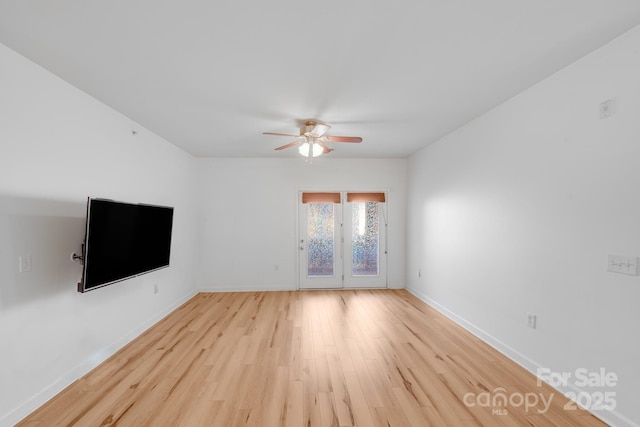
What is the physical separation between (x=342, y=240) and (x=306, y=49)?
4.11 metres

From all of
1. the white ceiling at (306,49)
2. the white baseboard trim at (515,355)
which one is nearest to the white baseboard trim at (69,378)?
the white ceiling at (306,49)

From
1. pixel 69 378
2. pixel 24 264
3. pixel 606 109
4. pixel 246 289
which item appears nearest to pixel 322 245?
pixel 246 289

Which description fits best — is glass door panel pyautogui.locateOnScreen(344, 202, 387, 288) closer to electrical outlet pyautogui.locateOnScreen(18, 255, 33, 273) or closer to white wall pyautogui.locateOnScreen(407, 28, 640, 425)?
white wall pyautogui.locateOnScreen(407, 28, 640, 425)

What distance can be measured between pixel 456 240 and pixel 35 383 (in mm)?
4608

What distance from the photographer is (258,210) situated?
552 cm

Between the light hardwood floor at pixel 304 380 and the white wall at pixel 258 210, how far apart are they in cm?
159

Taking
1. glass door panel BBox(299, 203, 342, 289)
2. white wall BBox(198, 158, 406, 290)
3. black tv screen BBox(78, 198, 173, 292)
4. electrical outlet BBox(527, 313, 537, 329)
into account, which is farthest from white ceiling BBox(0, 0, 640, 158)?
glass door panel BBox(299, 203, 342, 289)

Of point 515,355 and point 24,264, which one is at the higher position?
point 24,264

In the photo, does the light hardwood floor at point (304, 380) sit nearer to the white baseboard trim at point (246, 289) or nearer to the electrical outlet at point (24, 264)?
the electrical outlet at point (24, 264)

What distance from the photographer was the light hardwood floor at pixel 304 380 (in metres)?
2.02

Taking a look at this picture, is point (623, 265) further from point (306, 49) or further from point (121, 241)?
point (121, 241)

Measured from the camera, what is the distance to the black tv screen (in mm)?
2279

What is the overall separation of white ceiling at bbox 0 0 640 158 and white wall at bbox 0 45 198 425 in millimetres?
277

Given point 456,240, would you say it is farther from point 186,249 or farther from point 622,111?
point 186,249
